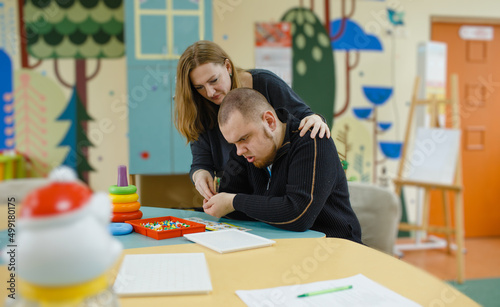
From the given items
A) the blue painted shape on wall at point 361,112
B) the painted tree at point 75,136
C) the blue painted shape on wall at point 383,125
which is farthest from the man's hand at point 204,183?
the blue painted shape on wall at point 383,125

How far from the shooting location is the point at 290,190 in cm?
131

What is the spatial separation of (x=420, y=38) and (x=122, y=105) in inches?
104

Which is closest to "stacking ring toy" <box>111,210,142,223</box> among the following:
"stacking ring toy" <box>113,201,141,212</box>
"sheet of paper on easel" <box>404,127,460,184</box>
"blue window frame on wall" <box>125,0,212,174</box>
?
"stacking ring toy" <box>113,201,141,212</box>

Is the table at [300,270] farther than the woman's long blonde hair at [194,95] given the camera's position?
No

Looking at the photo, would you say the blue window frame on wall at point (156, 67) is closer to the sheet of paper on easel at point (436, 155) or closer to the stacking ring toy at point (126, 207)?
the stacking ring toy at point (126, 207)

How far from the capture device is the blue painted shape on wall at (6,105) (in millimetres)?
3199

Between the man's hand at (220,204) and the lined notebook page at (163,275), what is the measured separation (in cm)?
38

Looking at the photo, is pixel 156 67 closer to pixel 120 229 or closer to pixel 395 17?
pixel 120 229

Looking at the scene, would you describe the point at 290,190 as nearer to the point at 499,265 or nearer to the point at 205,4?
the point at 205,4

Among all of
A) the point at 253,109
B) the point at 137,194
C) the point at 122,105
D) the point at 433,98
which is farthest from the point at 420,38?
the point at 137,194

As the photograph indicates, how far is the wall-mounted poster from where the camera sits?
3.52 m

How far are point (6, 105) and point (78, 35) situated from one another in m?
Result: 0.76

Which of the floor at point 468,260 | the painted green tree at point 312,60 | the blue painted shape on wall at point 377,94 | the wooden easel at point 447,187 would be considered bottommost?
the floor at point 468,260

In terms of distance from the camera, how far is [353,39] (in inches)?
144
